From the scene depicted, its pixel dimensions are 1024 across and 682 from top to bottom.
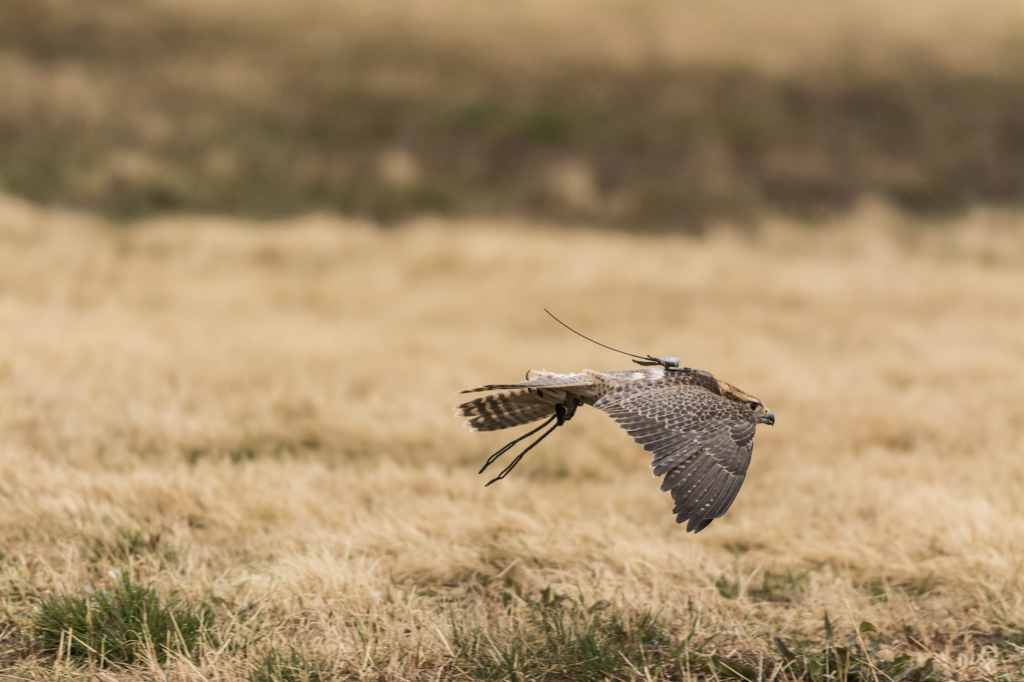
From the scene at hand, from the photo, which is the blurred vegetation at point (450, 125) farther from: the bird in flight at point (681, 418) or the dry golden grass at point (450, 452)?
the bird in flight at point (681, 418)

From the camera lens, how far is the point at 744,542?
479cm

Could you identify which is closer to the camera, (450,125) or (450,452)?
(450,452)

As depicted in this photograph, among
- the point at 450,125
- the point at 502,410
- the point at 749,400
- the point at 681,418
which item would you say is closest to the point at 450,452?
the point at 502,410

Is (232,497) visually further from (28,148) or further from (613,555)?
(28,148)

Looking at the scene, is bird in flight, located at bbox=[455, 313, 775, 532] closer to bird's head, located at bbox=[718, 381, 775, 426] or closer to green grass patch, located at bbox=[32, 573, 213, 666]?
bird's head, located at bbox=[718, 381, 775, 426]

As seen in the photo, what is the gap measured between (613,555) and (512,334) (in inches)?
267

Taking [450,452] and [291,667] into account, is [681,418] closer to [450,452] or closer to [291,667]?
[291,667]

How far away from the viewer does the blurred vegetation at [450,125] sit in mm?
17516

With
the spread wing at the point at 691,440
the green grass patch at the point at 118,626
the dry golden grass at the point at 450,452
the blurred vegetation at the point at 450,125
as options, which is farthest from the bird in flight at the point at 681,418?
the blurred vegetation at the point at 450,125

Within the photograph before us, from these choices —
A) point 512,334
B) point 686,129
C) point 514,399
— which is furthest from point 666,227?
point 514,399

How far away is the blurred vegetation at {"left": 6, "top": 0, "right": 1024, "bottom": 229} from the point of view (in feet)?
57.5

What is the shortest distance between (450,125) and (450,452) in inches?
572

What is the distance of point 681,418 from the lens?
2848 millimetres

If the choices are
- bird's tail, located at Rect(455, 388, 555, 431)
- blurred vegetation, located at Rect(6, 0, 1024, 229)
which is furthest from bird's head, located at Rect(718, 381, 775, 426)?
blurred vegetation, located at Rect(6, 0, 1024, 229)
